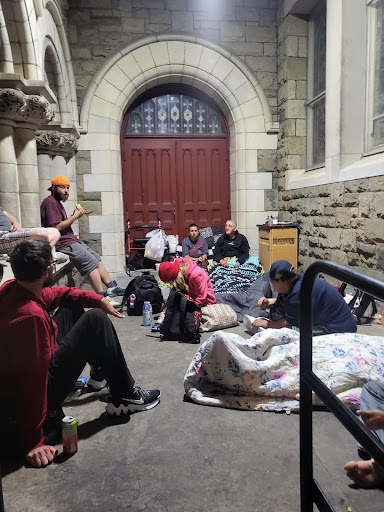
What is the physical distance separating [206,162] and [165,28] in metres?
2.34

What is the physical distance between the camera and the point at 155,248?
6785 mm

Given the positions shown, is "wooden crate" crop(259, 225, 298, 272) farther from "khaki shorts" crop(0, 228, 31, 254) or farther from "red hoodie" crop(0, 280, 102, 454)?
"red hoodie" crop(0, 280, 102, 454)

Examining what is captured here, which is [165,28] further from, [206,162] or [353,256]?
[353,256]

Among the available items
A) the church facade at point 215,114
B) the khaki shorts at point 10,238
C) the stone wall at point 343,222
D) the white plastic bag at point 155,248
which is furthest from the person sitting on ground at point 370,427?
the white plastic bag at point 155,248

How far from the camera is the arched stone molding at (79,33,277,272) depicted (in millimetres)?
6676

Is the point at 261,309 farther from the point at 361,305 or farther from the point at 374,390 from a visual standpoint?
the point at 374,390

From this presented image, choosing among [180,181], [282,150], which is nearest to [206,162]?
[180,181]

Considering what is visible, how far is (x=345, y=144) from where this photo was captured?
504cm

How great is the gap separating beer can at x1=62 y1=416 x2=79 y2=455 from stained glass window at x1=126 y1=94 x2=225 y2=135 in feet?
20.5

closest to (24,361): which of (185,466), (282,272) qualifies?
(185,466)

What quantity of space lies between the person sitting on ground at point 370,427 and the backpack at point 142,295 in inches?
126

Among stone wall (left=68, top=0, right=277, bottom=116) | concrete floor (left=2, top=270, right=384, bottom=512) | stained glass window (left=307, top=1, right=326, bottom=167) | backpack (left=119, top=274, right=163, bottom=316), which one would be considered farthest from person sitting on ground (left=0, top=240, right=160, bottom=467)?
stone wall (left=68, top=0, right=277, bottom=116)

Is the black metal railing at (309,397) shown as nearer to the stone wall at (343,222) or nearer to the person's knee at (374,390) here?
the person's knee at (374,390)

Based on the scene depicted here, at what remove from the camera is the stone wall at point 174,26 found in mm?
6578
